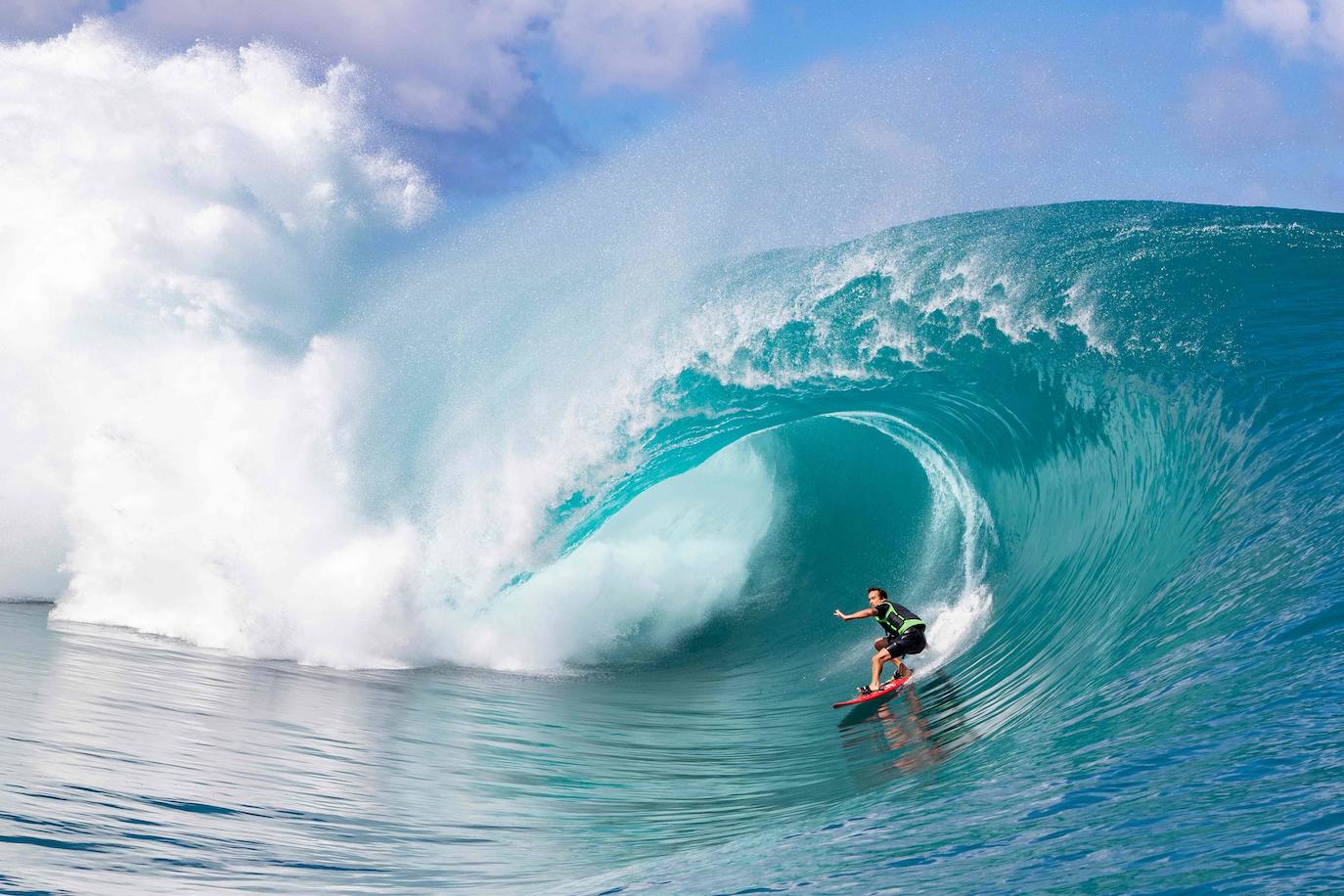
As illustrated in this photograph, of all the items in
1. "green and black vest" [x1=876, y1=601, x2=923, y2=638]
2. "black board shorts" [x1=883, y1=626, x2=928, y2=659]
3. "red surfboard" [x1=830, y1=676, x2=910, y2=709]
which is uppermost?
"green and black vest" [x1=876, y1=601, x2=923, y2=638]

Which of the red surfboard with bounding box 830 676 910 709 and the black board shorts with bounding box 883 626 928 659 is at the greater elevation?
the black board shorts with bounding box 883 626 928 659

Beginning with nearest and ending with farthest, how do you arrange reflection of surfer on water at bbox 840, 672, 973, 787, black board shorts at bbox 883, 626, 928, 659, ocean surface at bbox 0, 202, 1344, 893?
1. ocean surface at bbox 0, 202, 1344, 893
2. reflection of surfer on water at bbox 840, 672, 973, 787
3. black board shorts at bbox 883, 626, 928, 659

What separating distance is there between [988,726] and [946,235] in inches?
260

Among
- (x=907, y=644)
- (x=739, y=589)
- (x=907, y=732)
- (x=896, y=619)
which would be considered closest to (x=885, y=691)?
(x=907, y=644)

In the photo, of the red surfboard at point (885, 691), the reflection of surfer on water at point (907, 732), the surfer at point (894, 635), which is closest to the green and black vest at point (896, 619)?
the surfer at point (894, 635)

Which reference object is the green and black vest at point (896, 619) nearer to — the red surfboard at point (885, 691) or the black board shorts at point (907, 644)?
the black board shorts at point (907, 644)

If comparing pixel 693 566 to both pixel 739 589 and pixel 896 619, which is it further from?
pixel 896 619

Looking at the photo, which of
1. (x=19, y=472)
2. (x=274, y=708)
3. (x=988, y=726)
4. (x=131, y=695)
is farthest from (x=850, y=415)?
(x=19, y=472)

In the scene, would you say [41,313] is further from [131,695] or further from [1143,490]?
[1143,490]

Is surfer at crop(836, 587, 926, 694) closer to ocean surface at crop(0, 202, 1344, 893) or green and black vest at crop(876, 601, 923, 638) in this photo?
green and black vest at crop(876, 601, 923, 638)

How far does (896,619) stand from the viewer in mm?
8320

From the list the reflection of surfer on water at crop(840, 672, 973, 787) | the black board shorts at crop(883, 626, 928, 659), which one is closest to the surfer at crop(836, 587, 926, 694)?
the black board shorts at crop(883, 626, 928, 659)

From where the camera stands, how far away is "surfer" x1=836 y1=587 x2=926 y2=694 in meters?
8.21

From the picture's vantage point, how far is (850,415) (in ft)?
41.3
